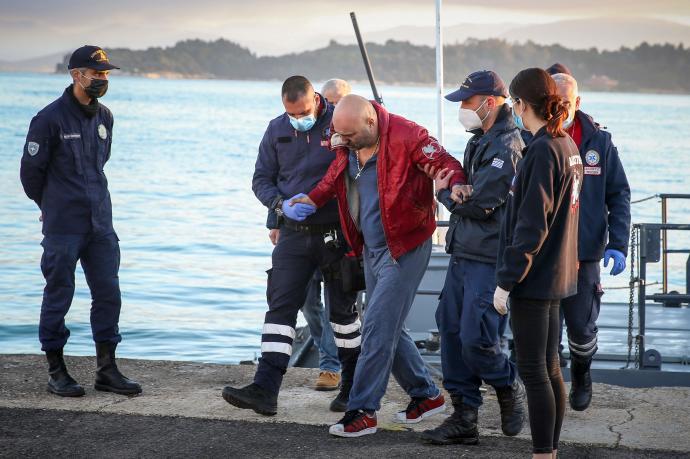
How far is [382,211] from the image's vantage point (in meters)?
5.31

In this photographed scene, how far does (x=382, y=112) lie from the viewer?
5363mm

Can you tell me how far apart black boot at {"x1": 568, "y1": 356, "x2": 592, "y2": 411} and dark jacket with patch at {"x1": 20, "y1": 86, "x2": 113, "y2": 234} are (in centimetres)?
277

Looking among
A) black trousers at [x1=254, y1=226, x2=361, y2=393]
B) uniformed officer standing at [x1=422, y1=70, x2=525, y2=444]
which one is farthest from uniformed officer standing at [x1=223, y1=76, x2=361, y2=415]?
uniformed officer standing at [x1=422, y1=70, x2=525, y2=444]

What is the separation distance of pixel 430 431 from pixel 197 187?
37.2m

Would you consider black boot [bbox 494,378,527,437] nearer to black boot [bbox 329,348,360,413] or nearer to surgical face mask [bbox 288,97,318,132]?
black boot [bbox 329,348,360,413]

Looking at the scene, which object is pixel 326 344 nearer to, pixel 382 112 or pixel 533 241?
pixel 382 112

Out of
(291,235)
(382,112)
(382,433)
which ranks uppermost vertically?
(382,112)

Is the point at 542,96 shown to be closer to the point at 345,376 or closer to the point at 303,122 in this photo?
the point at 303,122

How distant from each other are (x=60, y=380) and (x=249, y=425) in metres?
1.26

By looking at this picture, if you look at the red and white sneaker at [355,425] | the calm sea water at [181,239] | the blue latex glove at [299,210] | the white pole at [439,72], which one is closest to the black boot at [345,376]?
the red and white sneaker at [355,425]

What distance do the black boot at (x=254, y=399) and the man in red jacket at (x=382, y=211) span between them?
0.49 metres

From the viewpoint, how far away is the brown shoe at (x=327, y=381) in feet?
20.9

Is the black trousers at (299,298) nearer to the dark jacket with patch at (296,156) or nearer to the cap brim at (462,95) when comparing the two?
the dark jacket with patch at (296,156)

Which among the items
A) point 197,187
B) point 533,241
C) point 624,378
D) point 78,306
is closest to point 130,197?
point 197,187
